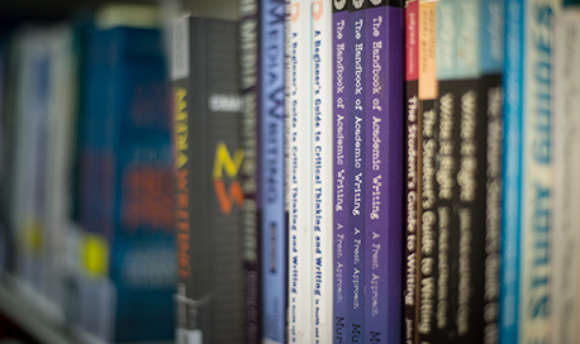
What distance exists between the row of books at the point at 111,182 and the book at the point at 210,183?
19 cm

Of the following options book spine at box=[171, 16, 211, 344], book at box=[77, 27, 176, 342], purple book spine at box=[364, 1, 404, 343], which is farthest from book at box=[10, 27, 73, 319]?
purple book spine at box=[364, 1, 404, 343]

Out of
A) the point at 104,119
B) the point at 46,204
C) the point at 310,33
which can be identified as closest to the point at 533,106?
Answer: the point at 310,33

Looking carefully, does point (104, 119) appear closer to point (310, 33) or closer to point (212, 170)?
point (212, 170)

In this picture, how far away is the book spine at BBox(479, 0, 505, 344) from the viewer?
1.28 feet

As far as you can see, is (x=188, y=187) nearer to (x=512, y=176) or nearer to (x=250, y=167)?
(x=250, y=167)

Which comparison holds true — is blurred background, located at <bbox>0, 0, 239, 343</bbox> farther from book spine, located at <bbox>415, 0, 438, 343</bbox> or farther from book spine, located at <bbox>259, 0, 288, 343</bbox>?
book spine, located at <bbox>415, 0, 438, 343</bbox>

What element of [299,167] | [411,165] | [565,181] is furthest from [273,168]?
[565,181]

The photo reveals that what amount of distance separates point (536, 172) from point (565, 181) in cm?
4

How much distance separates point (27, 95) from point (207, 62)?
58 cm

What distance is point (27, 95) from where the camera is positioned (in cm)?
94

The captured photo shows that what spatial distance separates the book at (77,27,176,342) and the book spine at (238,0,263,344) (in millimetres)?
238

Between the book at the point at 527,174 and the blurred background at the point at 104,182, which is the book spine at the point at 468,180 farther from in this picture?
the blurred background at the point at 104,182

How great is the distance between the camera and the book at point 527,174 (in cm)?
40

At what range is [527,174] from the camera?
0.41 metres
